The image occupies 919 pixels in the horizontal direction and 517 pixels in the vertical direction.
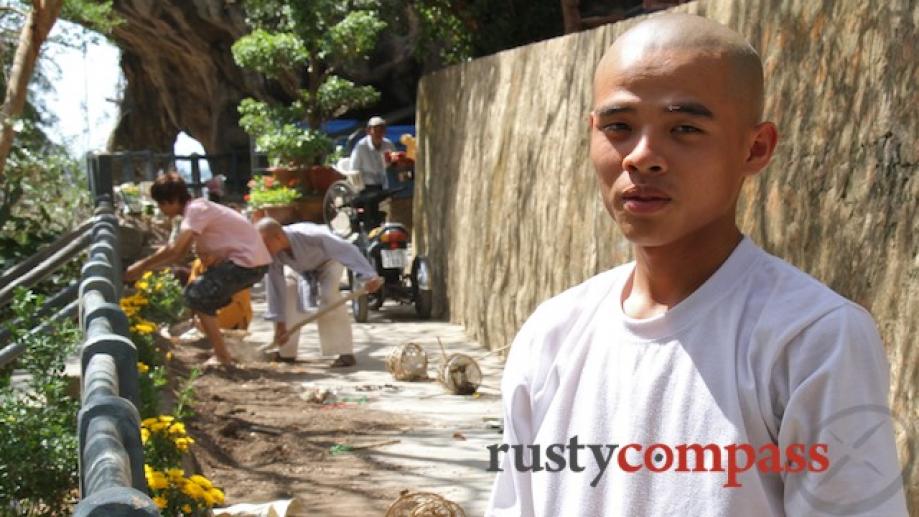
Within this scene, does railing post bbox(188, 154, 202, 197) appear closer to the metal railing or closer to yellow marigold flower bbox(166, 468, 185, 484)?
the metal railing

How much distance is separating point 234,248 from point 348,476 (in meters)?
3.89

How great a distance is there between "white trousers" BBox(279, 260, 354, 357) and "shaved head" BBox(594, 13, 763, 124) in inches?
336

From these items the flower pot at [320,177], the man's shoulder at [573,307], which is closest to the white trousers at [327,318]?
the flower pot at [320,177]

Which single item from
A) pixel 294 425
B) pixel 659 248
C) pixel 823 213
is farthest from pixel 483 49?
pixel 659 248

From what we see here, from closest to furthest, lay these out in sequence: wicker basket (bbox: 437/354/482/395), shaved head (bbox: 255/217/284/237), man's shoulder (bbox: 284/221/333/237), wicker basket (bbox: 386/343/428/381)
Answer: wicker basket (bbox: 437/354/482/395) → wicker basket (bbox: 386/343/428/381) → shaved head (bbox: 255/217/284/237) → man's shoulder (bbox: 284/221/333/237)

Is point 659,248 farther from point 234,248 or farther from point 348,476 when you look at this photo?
point 234,248

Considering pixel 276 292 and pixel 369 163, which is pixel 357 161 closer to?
pixel 369 163

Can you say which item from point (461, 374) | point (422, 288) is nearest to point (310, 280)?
point (422, 288)

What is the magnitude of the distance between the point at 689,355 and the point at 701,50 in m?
0.41

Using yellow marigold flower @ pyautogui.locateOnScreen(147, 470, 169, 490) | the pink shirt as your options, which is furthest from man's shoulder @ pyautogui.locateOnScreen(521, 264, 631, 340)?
the pink shirt

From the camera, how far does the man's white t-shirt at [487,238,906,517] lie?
5.14 feet

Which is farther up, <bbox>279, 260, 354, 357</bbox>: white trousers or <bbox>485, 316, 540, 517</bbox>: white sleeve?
<bbox>485, 316, 540, 517</bbox>: white sleeve

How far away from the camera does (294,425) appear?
25.5 ft

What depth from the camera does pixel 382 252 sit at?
1295 cm
